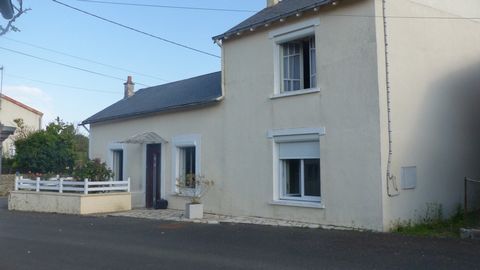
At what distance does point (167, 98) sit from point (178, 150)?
2600 mm

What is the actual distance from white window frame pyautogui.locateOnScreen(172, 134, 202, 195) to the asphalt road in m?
3.56

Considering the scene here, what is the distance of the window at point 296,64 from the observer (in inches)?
536

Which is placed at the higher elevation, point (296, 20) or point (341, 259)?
point (296, 20)

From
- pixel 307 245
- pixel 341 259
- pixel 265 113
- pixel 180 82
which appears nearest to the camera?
pixel 341 259

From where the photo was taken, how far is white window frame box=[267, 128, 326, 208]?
499 inches

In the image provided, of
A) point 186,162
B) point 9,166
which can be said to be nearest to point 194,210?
point 186,162

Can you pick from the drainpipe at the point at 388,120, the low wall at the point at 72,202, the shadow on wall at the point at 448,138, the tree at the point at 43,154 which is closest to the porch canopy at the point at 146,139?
the low wall at the point at 72,202

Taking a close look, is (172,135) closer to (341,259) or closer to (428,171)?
(428,171)

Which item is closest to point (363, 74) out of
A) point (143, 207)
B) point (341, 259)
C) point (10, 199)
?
point (341, 259)

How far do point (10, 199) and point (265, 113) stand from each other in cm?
1098

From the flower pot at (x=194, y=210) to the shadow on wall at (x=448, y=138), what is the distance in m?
5.97

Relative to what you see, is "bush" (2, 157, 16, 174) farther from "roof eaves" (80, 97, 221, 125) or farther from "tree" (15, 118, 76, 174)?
"roof eaves" (80, 97, 221, 125)

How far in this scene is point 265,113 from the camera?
14016mm

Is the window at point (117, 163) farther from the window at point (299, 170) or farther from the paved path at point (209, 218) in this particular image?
the window at point (299, 170)
